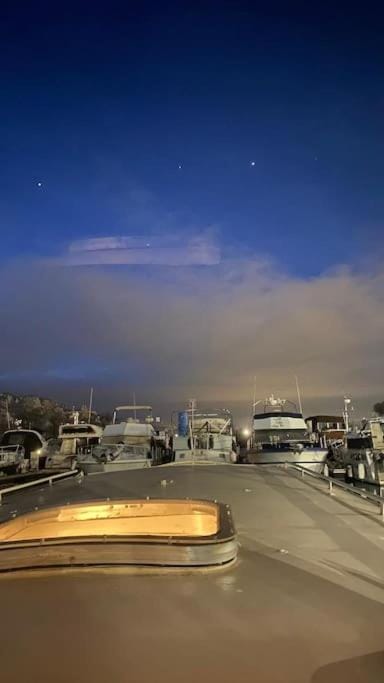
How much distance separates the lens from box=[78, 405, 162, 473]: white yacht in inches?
866

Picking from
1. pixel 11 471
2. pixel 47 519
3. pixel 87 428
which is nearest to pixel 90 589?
pixel 47 519

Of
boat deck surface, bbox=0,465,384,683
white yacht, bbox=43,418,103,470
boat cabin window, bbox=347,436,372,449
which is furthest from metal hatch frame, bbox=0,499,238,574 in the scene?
white yacht, bbox=43,418,103,470

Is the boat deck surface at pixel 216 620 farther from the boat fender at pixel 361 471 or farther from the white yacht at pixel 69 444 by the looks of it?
the white yacht at pixel 69 444

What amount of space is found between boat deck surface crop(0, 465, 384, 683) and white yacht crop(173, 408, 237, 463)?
1798 cm

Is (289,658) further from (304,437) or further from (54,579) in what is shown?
(304,437)

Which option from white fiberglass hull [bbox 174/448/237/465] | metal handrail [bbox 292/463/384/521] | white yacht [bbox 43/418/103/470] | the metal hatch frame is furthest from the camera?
white yacht [bbox 43/418/103/470]

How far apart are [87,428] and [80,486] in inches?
1184

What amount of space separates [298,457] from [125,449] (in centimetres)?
948

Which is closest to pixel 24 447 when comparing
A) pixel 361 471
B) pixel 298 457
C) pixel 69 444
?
pixel 69 444

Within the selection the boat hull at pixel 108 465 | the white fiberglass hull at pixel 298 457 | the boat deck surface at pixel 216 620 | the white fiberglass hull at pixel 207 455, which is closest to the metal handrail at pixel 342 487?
the boat deck surface at pixel 216 620

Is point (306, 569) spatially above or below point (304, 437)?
below

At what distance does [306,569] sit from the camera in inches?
153

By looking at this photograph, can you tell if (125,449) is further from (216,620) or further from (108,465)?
(216,620)

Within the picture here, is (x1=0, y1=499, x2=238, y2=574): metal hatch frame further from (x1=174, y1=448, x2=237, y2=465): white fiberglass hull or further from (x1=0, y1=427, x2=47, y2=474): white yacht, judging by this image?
(x1=0, y1=427, x2=47, y2=474): white yacht
